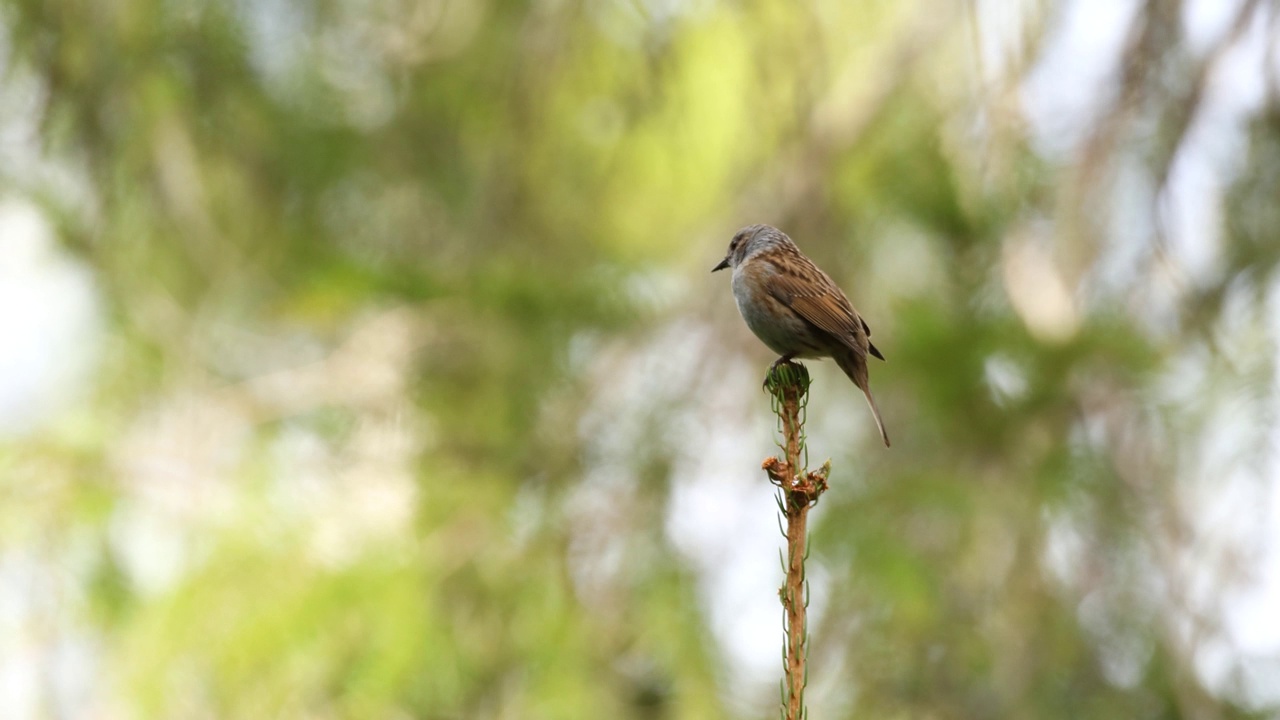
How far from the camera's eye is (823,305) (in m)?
2.93

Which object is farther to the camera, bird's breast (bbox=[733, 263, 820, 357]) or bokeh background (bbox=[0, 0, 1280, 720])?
bokeh background (bbox=[0, 0, 1280, 720])

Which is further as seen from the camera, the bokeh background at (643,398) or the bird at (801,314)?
the bokeh background at (643,398)

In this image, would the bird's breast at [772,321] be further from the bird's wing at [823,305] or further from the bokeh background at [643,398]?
the bokeh background at [643,398]

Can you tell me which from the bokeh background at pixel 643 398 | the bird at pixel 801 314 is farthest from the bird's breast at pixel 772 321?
the bokeh background at pixel 643 398

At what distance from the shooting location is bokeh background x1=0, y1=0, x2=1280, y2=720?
358 cm

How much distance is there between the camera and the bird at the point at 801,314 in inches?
114

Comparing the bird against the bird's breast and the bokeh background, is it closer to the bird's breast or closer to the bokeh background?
the bird's breast

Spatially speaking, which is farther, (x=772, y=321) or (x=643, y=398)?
(x=643, y=398)

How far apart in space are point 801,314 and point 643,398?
1.31 meters

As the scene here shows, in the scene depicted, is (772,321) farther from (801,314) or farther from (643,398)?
(643,398)

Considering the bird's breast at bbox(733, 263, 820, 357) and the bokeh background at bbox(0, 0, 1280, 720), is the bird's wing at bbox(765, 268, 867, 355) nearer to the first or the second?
the bird's breast at bbox(733, 263, 820, 357)

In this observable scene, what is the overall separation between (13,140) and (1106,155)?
3454mm

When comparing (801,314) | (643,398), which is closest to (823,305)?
(801,314)

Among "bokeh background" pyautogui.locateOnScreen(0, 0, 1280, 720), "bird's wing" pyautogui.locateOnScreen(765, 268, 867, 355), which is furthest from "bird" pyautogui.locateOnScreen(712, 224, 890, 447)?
"bokeh background" pyautogui.locateOnScreen(0, 0, 1280, 720)
